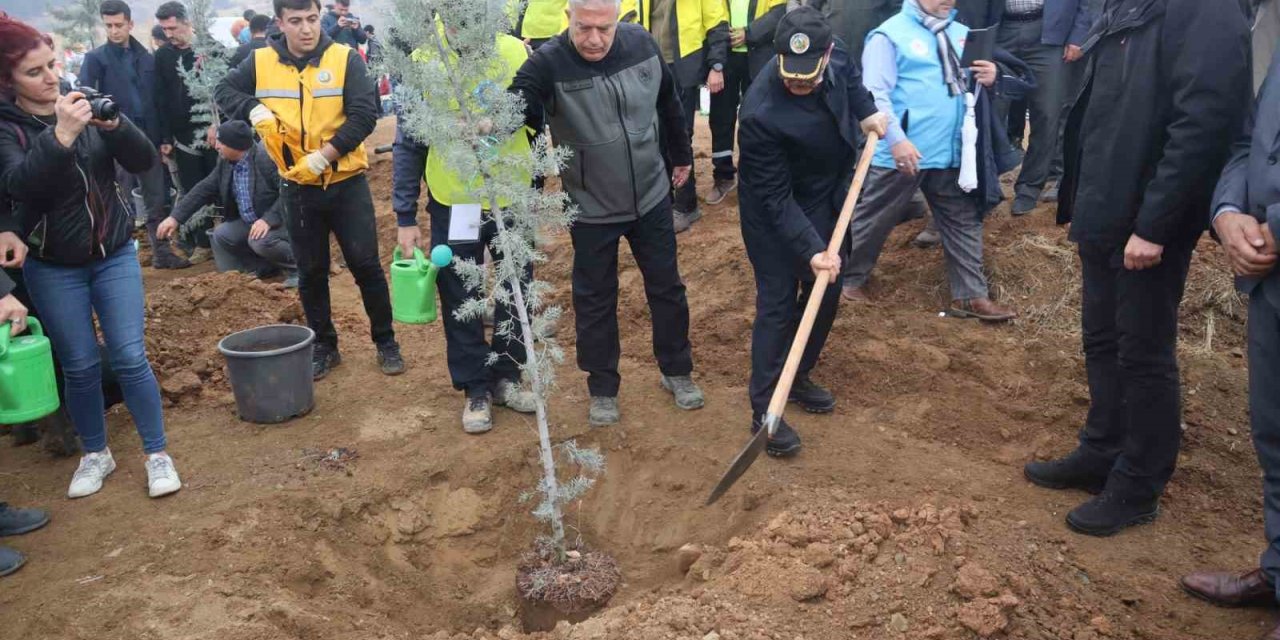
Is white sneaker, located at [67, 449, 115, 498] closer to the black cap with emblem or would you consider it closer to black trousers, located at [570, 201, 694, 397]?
black trousers, located at [570, 201, 694, 397]

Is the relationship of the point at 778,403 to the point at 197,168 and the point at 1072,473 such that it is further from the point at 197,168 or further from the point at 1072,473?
the point at 197,168

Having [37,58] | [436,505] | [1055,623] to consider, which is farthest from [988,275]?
[37,58]

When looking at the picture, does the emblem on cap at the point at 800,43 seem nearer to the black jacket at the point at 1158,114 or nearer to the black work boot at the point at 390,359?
the black jacket at the point at 1158,114

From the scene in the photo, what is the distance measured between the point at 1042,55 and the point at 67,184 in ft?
19.3

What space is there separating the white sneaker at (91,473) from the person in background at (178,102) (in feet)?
14.9

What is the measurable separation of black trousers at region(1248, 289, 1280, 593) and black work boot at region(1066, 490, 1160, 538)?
0.65 m

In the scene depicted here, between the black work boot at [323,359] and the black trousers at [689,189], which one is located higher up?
the black trousers at [689,189]

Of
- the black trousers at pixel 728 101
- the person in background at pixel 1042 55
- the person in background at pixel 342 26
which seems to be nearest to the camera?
the person in background at pixel 1042 55

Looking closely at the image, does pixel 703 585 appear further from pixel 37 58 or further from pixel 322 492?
pixel 37 58

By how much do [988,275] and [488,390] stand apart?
10.9 ft

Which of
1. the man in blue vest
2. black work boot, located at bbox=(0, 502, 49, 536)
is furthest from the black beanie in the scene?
the man in blue vest

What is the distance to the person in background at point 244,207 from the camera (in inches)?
263

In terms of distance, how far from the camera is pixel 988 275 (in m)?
5.88


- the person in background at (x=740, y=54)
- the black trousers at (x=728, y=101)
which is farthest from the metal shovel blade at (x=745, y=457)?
the black trousers at (x=728, y=101)
